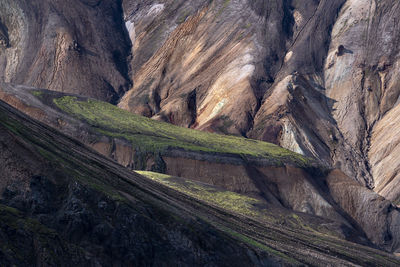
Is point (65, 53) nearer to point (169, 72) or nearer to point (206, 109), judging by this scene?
point (169, 72)

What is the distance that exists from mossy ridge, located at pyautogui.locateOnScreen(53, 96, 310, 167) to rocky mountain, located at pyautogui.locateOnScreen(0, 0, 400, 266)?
0.27 m

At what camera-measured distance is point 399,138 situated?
10531 cm

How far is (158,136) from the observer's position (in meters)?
91.8

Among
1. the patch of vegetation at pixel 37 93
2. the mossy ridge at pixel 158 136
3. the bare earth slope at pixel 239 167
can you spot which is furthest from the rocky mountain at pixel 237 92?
the patch of vegetation at pixel 37 93

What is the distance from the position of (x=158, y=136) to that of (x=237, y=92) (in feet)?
A: 85.7

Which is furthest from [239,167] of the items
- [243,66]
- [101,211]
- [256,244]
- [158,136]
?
[101,211]

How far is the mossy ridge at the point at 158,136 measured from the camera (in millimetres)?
88062

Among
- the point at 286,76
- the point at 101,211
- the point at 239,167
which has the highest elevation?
the point at 286,76

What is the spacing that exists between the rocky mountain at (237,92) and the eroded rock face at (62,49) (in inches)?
9.6

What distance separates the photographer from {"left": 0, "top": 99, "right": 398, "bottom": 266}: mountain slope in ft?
118

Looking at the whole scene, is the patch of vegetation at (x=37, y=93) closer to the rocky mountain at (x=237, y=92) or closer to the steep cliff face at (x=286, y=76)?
the rocky mountain at (x=237, y=92)

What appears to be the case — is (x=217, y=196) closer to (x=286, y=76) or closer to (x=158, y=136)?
(x=158, y=136)

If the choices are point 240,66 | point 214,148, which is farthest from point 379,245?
point 240,66

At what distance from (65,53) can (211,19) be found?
25461mm
